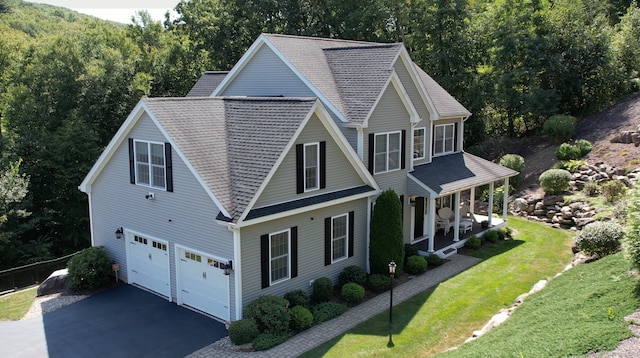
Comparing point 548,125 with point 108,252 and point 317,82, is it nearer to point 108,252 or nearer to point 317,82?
point 317,82

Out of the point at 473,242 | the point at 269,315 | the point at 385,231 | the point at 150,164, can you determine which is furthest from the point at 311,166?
the point at 473,242

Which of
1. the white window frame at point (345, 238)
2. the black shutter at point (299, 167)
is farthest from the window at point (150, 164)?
the white window frame at point (345, 238)

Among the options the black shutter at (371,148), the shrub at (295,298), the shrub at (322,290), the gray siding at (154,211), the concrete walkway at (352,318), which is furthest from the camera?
the black shutter at (371,148)

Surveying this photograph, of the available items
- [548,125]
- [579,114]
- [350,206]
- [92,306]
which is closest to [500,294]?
[350,206]

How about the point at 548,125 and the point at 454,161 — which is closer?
the point at 454,161

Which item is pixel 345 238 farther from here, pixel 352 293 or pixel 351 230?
pixel 352 293

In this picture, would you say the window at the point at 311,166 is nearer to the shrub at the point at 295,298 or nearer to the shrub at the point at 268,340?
the shrub at the point at 295,298
